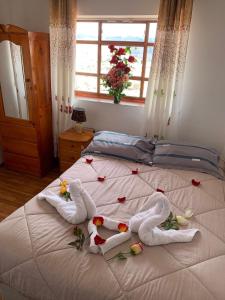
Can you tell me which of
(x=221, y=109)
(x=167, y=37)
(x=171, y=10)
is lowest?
(x=221, y=109)

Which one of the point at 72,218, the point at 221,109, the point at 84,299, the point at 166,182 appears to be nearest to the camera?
the point at 84,299

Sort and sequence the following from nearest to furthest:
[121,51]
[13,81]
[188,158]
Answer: [188,158] < [121,51] < [13,81]

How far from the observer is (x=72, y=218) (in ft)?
4.43

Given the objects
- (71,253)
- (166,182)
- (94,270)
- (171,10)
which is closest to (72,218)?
(71,253)

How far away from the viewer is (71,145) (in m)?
2.63

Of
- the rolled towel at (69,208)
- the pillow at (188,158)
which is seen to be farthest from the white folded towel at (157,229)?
the pillow at (188,158)

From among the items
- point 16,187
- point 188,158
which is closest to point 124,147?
point 188,158

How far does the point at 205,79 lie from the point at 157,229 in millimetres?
1702

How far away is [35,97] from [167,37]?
1.53 m

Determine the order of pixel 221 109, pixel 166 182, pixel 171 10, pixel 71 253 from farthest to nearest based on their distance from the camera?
pixel 221 109 < pixel 171 10 < pixel 166 182 < pixel 71 253

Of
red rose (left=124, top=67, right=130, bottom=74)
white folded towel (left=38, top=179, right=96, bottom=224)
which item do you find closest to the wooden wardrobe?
red rose (left=124, top=67, right=130, bottom=74)

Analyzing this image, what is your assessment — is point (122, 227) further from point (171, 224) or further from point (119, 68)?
point (119, 68)

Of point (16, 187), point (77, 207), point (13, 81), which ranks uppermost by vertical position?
point (13, 81)

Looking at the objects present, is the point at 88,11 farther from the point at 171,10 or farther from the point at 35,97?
the point at 35,97
